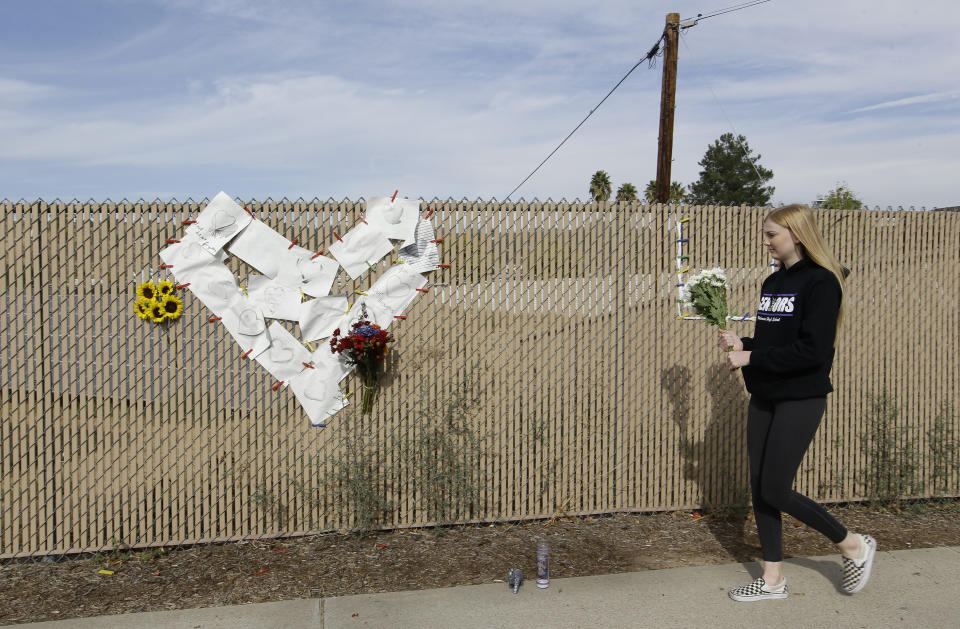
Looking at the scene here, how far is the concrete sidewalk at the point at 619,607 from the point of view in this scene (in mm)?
3590

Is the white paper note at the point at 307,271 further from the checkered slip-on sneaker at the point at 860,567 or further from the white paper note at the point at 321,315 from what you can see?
the checkered slip-on sneaker at the point at 860,567

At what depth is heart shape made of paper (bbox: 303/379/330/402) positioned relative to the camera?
184 inches

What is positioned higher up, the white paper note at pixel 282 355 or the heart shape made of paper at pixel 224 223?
the heart shape made of paper at pixel 224 223

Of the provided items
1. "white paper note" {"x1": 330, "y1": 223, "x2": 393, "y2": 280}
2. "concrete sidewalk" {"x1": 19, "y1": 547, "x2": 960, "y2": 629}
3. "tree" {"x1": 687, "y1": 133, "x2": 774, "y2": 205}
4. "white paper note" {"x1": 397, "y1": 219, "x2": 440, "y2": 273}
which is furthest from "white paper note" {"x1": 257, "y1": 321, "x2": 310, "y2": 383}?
"tree" {"x1": 687, "y1": 133, "x2": 774, "y2": 205}

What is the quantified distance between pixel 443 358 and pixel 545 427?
868mm

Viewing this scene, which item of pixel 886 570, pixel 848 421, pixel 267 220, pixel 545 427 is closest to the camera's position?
pixel 886 570

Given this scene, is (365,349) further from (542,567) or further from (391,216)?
(542,567)

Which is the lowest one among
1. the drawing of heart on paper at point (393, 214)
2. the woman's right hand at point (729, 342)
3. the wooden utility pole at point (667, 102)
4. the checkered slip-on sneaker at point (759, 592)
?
the checkered slip-on sneaker at point (759, 592)

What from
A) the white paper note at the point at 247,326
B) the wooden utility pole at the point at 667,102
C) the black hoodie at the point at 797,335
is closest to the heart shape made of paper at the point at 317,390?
the white paper note at the point at 247,326

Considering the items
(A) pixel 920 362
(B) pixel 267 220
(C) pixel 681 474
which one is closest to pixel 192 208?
(B) pixel 267 220

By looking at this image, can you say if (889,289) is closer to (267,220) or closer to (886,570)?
(886,570)

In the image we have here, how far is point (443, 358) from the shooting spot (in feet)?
15.8

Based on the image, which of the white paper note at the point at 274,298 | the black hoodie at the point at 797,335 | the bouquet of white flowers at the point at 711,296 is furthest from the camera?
the white paper note at the point at 274,298

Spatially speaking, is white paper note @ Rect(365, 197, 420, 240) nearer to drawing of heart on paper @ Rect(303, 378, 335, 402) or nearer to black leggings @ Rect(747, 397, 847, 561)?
drawing of heart on paper @ Rect(303, 378, 335, 402)
